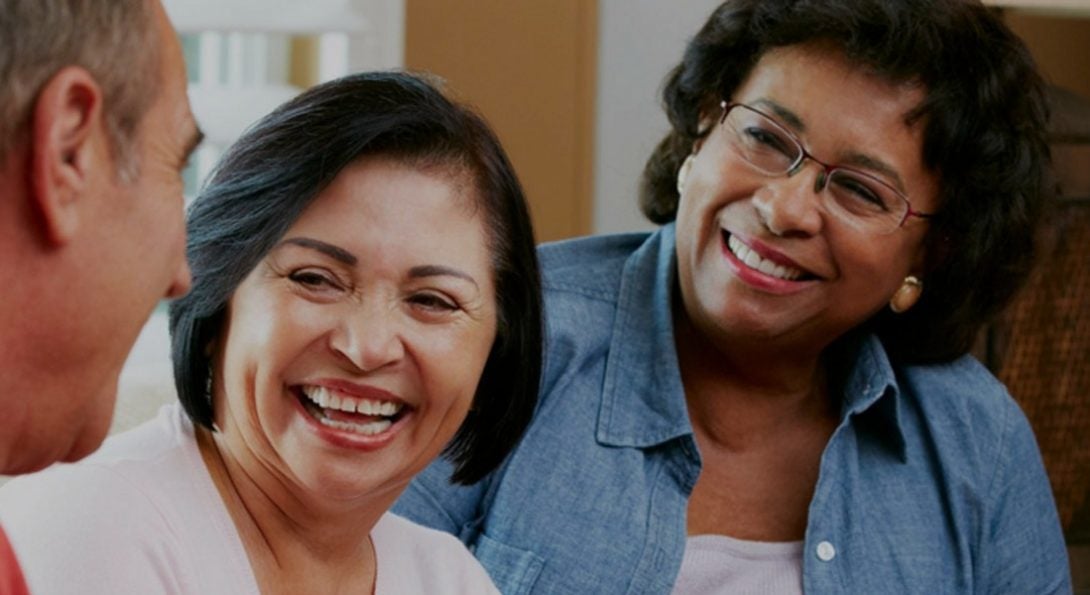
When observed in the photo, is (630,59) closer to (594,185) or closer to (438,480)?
(594,185)

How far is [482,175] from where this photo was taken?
174 centimetres

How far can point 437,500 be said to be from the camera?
7.04ft

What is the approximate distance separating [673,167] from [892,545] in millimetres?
576

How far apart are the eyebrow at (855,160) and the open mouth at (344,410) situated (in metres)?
0.77

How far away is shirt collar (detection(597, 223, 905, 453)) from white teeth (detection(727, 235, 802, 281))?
0.14 metres

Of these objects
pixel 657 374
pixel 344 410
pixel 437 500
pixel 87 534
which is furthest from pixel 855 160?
pixel 87 534

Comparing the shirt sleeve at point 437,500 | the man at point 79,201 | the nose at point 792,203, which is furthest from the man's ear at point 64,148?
the nose at point 792,203

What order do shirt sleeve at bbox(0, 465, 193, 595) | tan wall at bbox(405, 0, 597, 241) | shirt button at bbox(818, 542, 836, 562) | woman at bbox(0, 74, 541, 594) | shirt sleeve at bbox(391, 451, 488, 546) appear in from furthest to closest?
tan wall at bbox(405, 0, 597, 241), shirt button at bbox(818, 542, 836, 562), shirt sleeve at bbox(391, 451, 488, 546), woman at bbox(0, 74, 541, 594), shirt sleeve at bbox(0, 465, 193, 595)

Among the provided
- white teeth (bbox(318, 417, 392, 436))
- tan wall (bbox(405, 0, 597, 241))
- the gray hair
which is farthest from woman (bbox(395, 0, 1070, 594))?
the gray hair

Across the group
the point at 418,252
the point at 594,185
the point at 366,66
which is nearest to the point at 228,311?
the point at 418,252

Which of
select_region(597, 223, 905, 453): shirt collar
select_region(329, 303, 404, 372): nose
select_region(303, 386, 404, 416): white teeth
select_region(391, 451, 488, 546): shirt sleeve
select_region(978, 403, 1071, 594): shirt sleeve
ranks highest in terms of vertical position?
select_region(329, 303, 404, 372): nose

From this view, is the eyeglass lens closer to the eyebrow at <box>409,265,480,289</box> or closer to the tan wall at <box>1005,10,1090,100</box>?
the eyebrow at <box>409,265,480,289</box>

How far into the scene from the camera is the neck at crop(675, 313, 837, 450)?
7.64 feet

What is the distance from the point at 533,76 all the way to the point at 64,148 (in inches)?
88.2
